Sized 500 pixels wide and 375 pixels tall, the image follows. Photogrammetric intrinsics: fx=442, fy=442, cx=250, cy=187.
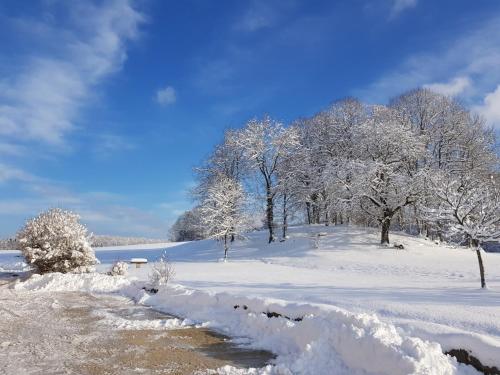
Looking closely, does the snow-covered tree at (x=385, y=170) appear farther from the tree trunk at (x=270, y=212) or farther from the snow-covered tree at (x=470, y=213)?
the snow-covered tree at (x=470, y=213)

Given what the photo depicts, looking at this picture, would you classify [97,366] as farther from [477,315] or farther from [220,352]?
[477,315]

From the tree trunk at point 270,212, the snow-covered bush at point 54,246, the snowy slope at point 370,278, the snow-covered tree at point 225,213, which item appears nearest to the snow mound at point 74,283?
the snow-covered bush at point 54,246

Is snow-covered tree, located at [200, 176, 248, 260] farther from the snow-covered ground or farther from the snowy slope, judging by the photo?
the snow-covered ground

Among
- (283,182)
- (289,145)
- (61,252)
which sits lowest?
(61,252)

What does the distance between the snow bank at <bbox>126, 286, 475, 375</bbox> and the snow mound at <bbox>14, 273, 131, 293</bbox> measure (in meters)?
8.37

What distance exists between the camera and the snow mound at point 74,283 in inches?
771

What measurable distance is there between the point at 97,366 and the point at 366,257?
23756mm

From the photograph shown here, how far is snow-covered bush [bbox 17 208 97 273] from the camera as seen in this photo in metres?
22.1

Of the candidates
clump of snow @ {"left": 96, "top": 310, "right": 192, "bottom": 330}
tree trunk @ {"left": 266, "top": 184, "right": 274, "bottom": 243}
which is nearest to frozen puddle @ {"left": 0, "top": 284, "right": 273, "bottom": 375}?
clump of snow @ {"left": 96, "top": 310, "right": 192, "bottom": 330}

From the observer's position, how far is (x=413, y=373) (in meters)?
6.69

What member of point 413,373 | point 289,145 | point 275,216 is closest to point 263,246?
point 275,216

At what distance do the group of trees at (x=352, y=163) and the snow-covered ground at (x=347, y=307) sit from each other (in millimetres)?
4972

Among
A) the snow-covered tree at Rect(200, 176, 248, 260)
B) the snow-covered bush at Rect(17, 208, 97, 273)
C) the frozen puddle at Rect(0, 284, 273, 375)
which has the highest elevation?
the snow-covered tree at Rect(200, 176, 248, 260)

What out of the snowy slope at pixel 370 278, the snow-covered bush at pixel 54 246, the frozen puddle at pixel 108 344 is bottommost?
the frozen puddle at pixel 108 344
